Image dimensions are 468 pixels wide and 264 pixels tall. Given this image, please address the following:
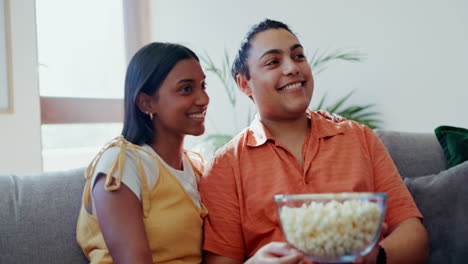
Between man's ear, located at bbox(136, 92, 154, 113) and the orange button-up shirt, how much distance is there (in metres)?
0.27

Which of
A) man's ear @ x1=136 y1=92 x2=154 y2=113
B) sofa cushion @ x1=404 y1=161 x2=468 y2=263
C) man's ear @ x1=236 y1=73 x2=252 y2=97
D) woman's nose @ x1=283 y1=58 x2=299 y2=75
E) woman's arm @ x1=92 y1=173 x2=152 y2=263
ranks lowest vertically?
sofa cushion @ x1=404 y1=161 x2=468 y2=263

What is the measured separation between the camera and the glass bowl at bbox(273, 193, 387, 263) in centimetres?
82

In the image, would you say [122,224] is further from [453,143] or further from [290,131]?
[453,143]

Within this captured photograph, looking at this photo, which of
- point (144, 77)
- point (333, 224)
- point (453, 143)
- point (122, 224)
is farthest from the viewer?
point (453, 143)

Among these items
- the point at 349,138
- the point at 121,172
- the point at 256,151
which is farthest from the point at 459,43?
the point at 121,172

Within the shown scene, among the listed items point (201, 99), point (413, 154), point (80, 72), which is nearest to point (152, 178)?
point (201, 99)

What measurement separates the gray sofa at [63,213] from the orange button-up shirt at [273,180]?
0.98ft

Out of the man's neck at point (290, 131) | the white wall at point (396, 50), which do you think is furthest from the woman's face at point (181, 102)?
the white wall at point (396, 50)

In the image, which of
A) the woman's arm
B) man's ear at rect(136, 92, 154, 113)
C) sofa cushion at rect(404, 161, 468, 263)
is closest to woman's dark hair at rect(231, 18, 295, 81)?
man's ear at rect(136, 92, 154, 113)

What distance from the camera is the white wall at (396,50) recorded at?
2422 millimetres

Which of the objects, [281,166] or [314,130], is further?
[314,130]

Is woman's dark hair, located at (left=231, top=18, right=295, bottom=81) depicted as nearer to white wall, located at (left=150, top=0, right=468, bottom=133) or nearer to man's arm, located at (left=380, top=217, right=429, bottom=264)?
man's arm, located at (left=380, top=217, right=429, bottom=264)

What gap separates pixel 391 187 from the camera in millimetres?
1439

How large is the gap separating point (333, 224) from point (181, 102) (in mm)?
751
